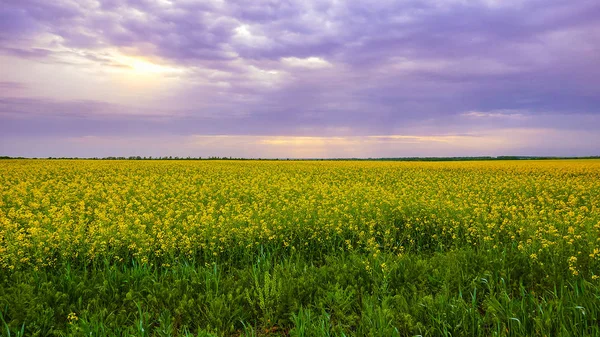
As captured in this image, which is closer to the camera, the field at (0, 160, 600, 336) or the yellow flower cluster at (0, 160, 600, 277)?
the field at (0, 160, 600, 336)

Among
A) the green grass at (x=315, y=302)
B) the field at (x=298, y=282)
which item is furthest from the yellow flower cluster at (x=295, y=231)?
the green grass at (x=315, y=302)

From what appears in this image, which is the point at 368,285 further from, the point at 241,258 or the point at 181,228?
the point at 181,228

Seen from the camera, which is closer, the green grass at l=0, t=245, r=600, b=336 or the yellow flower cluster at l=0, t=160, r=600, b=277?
the green grass at l=0, t=245, r=600, b=336

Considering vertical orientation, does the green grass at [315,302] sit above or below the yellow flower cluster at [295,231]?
below

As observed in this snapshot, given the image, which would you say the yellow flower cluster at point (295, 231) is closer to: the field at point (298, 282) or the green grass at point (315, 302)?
the field at point (298, 282)

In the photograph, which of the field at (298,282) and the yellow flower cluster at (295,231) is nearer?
the field at (298,282)

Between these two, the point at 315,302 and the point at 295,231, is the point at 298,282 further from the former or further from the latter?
the point at 295,231

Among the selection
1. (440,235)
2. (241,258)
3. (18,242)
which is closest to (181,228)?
(241,258)

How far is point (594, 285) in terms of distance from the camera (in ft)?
16.0

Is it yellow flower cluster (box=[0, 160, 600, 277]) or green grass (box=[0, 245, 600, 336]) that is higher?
yellow flower cluster (box=[0, 160, 600, 277])

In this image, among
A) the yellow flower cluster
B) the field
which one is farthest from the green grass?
the yellow flower cluster

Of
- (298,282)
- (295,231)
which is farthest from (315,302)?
(295,231)

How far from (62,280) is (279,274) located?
121 inches

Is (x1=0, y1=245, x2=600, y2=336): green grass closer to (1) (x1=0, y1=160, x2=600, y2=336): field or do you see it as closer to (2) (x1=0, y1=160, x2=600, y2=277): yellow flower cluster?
(1) (x1=0, y1=160, x2=600, y2=336): field
